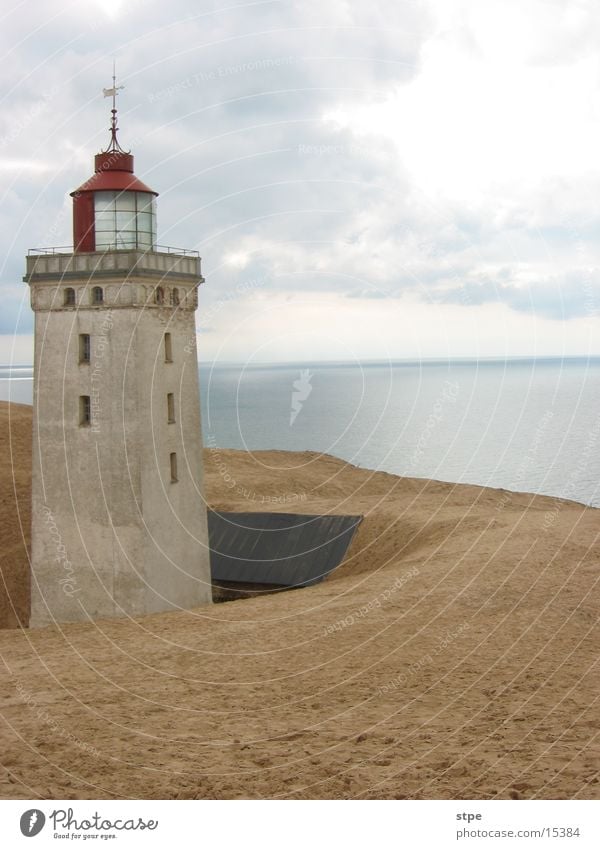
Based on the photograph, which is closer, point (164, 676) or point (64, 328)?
point (164, 676)

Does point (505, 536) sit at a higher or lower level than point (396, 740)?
higher

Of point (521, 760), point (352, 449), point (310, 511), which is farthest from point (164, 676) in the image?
point (352, 449)

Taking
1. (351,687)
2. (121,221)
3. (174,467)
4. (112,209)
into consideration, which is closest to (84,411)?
(174,467)

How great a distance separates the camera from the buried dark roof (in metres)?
32.4

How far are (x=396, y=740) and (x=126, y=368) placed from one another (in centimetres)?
1581

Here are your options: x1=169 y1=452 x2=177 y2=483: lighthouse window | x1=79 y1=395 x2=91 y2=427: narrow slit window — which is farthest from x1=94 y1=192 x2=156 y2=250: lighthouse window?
x1=169 y1=452 x2=177 y2=483: lighthouse window

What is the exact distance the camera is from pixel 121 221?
1115 inches

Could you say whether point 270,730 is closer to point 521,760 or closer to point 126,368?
point 521,760

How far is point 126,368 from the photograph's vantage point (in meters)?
28.2

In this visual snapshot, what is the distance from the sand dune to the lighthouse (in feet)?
9.79

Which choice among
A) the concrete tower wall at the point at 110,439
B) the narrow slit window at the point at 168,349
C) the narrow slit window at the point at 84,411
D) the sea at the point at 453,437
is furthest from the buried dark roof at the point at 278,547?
the sea at the point at 453,437

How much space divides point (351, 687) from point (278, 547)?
52.3 ft
